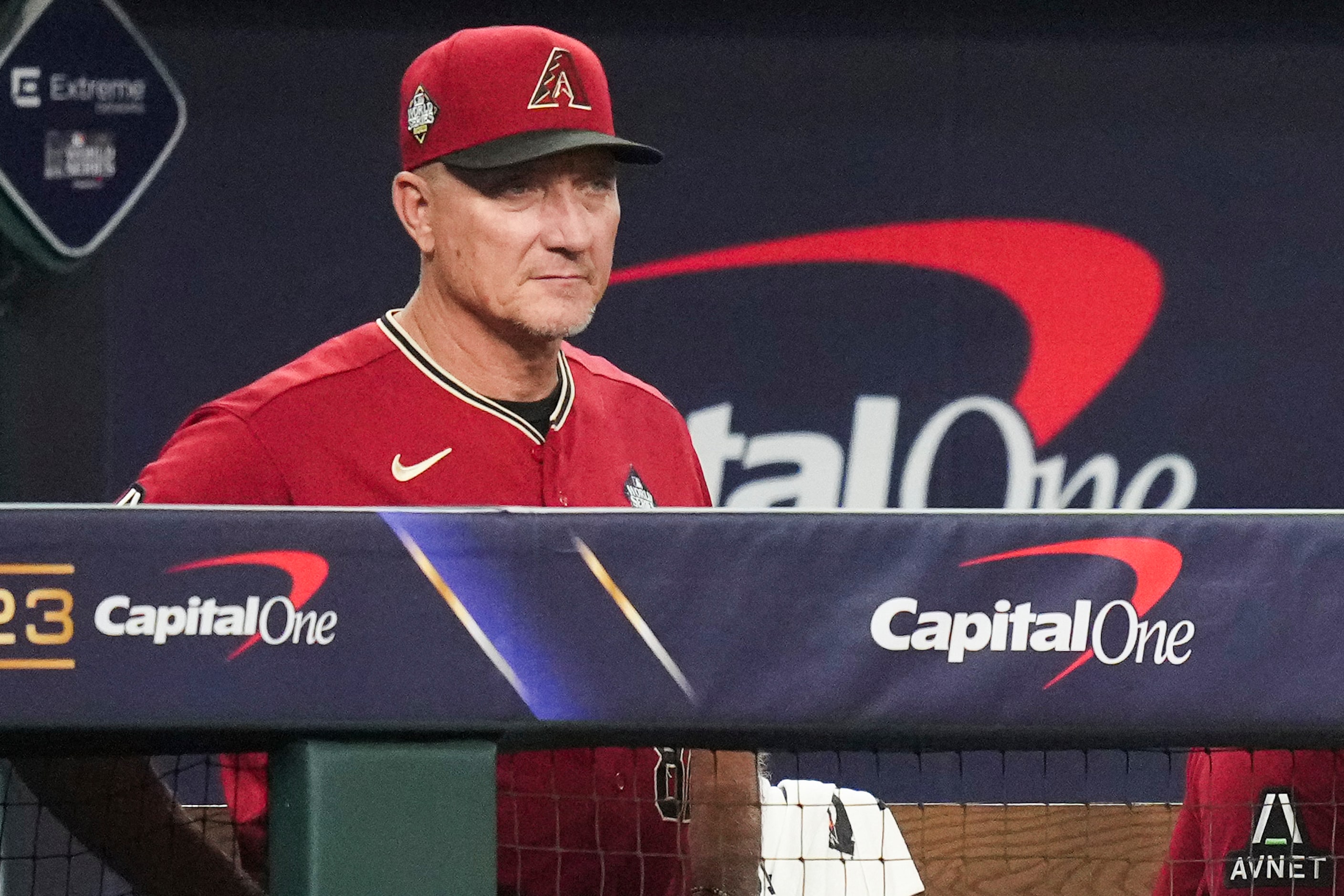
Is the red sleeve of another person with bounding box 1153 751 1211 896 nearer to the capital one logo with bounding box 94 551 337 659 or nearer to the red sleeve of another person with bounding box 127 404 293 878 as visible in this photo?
the red sleeve of another person with bounding box 127 404 293 878

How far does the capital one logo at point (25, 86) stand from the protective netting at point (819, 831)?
1.56m

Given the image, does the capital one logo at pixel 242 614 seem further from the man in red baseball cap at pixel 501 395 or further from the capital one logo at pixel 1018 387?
the capital one logo at pixel 1018 387

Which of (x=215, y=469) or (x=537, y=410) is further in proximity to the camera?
(x=537, y=410)

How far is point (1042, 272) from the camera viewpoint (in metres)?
4.48

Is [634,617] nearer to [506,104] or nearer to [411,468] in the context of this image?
[411,468]

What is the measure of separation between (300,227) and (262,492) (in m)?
2.51

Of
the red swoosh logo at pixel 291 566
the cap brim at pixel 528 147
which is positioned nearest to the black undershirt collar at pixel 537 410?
the cap brim at pixel 528 147

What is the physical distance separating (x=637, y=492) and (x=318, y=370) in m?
0.36

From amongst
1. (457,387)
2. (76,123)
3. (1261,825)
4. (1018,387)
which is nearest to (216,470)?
→ (457,387)

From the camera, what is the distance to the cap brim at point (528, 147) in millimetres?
2057

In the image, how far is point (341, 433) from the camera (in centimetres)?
205

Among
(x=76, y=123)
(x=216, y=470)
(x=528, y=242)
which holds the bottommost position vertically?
(x=216, y=470)

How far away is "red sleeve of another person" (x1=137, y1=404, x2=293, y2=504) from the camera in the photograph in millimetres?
1918

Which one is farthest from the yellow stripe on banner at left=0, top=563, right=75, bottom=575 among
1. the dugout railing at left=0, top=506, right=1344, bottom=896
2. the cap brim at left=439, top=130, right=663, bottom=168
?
the cap brim at left=439, top=130, right=663, bottom=168
